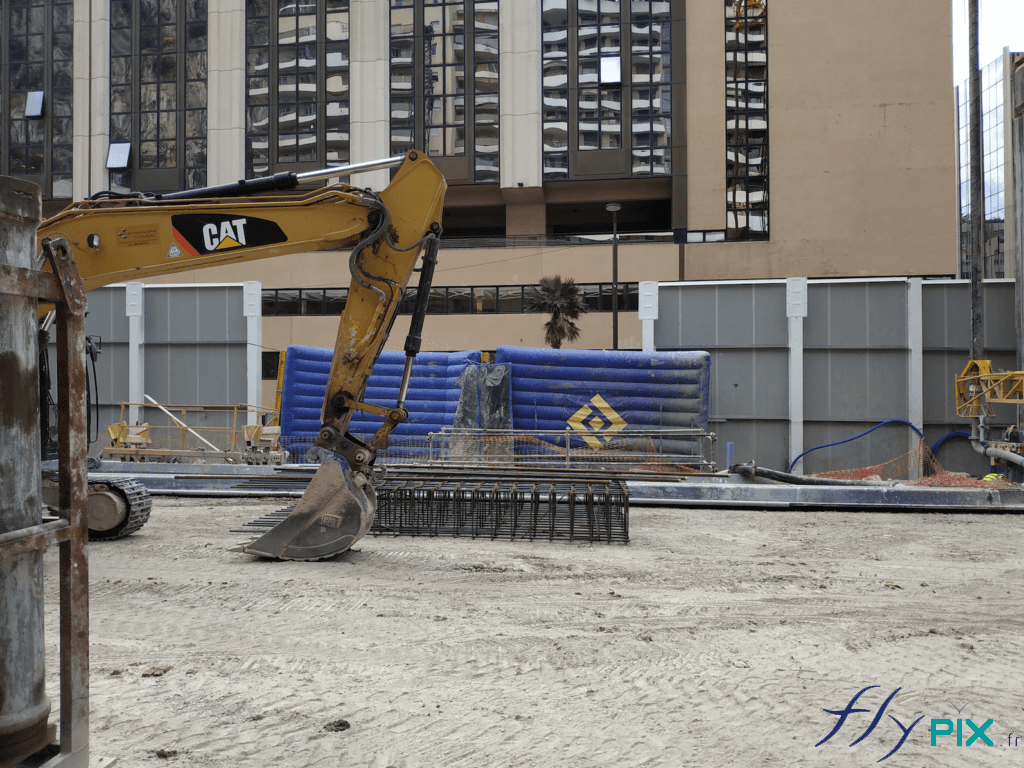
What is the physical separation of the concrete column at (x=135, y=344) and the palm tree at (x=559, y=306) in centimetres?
2160

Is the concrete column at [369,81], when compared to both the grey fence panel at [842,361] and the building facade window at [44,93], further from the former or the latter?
the grey fence panel at [842,361]

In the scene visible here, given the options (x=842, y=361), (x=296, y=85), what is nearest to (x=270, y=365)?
(x=296, y=85)

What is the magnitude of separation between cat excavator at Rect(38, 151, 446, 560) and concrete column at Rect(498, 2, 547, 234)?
38.2 metres

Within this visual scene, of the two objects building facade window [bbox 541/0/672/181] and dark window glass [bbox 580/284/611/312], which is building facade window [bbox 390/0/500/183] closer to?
building facade window [bbox 541/0/672/181]

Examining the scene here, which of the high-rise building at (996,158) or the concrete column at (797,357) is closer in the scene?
the concrete column at (797,357)

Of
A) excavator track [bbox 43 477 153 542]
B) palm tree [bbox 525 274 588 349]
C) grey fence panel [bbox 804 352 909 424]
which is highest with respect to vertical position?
palm tree [bbox 525 274 588 349]

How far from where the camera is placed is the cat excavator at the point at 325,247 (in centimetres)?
770

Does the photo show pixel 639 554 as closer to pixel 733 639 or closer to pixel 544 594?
pixel 544 594

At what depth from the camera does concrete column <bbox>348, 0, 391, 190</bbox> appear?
45969mm

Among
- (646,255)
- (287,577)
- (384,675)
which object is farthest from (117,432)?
(646,255)

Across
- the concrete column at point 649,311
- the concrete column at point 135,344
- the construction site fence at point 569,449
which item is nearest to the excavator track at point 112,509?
the construction site fence at point 569,449

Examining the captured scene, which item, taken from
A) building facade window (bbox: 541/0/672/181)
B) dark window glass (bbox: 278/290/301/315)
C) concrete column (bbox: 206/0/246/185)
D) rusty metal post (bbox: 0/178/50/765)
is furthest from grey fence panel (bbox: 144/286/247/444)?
concrete column (bbox: 206/0/246/185)

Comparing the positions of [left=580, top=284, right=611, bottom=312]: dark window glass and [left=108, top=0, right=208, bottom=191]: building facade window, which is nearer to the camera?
[left=580, top=284, right=611, bottom=312]: dark window glass

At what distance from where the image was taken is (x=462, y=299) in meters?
45.1
